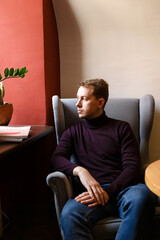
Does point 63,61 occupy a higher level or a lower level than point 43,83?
higher

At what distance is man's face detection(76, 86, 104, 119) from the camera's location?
1385 millimetres

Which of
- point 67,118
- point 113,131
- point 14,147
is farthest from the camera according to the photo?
point 67,118

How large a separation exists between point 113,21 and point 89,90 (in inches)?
32.7

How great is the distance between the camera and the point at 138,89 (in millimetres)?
1912

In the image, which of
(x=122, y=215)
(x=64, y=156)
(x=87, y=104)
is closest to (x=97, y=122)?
(x=87, y=104)

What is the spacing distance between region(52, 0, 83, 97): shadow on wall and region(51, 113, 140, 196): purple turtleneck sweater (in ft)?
2.21

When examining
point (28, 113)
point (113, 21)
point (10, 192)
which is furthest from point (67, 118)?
point (113, 21)

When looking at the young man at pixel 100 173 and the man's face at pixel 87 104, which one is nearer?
the young man at pixel 100 173

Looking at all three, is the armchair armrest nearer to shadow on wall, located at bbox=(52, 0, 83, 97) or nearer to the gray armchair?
the gray armchair

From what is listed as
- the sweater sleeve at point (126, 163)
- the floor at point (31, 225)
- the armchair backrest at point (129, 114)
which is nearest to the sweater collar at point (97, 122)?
the sweater sleeve at point (126, 163)

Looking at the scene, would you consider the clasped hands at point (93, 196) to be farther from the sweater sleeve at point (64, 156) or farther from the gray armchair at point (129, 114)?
the gray armchair at point (129, 114)

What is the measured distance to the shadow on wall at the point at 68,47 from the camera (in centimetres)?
193

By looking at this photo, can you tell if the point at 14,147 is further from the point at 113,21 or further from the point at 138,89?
the point at 113,21

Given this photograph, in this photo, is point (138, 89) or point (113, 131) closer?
point (113, 131)
